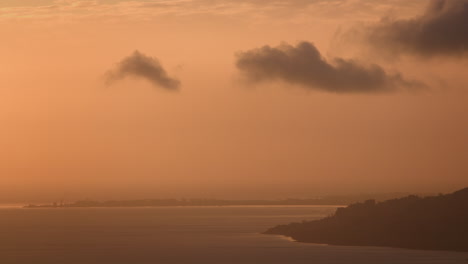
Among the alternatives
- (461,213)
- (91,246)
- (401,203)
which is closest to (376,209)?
(401,203)

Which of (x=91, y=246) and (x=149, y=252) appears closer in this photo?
(x=149, y=252)

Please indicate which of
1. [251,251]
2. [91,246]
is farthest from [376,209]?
[91,246]

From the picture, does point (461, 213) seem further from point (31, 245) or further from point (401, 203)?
point (31, 245)

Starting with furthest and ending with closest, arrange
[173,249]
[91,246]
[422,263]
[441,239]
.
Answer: [91,246], [173,249], [441,239], [422,263]

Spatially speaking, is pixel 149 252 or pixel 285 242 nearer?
pixel 149 252

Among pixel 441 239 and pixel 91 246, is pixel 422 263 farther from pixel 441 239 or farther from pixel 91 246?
pixel 91 246

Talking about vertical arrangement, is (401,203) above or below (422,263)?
above

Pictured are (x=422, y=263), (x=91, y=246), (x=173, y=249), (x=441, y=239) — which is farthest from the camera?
(x=91, y=246)
